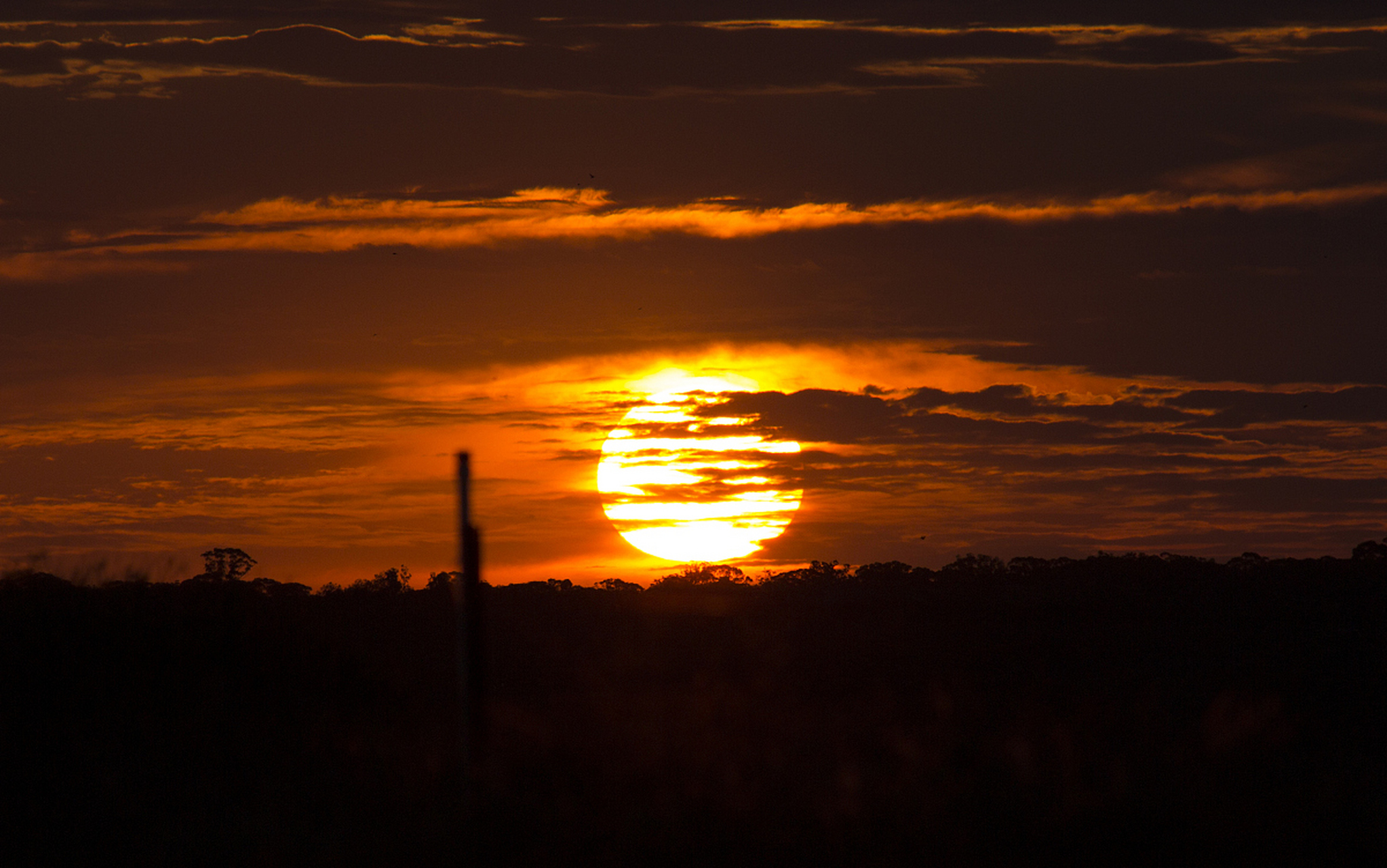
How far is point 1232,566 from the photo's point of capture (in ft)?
213

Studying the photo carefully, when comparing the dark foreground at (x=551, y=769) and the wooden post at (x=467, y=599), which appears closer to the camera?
the wooden post at (x=467, y=599)

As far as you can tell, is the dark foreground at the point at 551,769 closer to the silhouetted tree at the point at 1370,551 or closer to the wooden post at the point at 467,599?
the wooden post at the point at 467,599

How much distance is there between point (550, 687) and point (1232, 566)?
125ft

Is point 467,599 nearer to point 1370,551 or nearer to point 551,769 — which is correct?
point 551,769

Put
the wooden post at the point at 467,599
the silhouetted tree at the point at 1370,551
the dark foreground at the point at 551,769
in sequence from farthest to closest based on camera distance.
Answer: the silhouetted tree at the point at 1370,551, the dark foreground at the point at 551,769, the wooden post at the point at 467,599

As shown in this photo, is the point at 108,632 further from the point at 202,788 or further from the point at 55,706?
the point at 202,788

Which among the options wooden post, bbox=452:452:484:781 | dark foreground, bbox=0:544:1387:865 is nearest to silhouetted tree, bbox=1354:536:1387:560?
dark foreground, bbox=0:544:1387:865

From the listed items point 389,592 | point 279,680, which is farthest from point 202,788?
point 389,592

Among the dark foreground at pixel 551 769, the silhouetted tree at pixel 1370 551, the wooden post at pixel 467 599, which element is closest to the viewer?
the wooden post at pixel 467 599

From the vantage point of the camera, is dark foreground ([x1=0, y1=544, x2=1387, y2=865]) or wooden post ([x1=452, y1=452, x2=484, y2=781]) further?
dark foreground ([x1=0, y1=544, x2=1387, y2=865])

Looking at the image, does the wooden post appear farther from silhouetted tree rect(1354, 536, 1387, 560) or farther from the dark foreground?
silhouetted tree rect(1354, 536, 1387, 560)

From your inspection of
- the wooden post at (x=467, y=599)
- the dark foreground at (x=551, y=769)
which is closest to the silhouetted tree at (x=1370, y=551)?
the dark foreground at (x=551, y=769)

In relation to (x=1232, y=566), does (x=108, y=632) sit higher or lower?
lower

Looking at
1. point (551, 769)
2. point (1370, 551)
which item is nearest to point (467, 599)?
point (551, 769)
